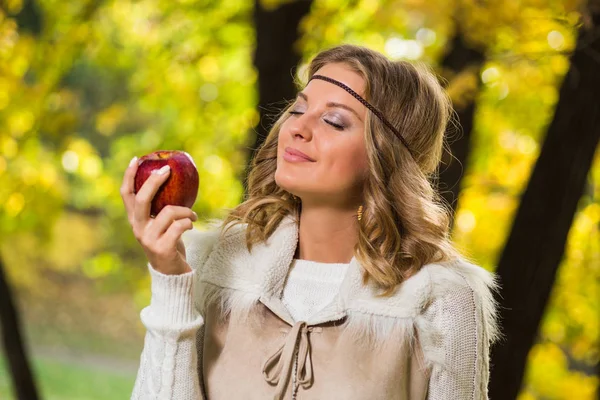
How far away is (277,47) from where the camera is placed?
5500 millimetres

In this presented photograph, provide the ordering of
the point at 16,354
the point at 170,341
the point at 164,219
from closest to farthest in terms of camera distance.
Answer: the point at 164,219 < the point at 170,341 < the point at 16,354

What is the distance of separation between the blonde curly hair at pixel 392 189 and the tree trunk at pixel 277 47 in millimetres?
2608

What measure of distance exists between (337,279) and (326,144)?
1.35 feet

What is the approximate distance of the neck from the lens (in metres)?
2.67

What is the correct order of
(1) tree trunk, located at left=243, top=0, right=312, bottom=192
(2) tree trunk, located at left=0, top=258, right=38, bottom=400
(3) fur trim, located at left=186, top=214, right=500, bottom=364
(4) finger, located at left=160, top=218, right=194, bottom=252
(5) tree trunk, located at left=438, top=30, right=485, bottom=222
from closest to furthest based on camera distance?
(4) finger, located at left=160, top=218, right=194, bottom=252 → (3) fur trim, located at left=186, top=214, right=500, bottom=364 → (5) tree trunk, located at left=438, top=30, right=485, bottom=222 → (1) tree trunk, located at left=243, top=0, right=312, bottom=192 → (2) tree trunk, located at left=0, top=258, right=38, bottom=400

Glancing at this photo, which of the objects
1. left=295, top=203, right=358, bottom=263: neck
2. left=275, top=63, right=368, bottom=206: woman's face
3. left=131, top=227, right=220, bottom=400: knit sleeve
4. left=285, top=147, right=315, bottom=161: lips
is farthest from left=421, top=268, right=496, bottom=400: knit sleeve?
left=131, top=227, right=220, bottom=400: knit sleeve

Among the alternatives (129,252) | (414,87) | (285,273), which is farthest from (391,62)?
(129,252)

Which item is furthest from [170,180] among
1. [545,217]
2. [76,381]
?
[76,381]

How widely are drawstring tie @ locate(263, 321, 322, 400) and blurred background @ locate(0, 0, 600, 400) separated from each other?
0.98 meters

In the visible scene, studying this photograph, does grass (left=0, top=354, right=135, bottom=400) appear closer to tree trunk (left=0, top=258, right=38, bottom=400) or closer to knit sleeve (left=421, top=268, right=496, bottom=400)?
tree trunk (left=0, top=258, right=38, bottom=400)

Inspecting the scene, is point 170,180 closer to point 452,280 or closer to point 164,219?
point 164,219

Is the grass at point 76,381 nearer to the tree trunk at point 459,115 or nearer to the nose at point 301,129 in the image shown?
the tree trunk at point 459,115

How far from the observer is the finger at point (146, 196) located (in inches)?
92.2

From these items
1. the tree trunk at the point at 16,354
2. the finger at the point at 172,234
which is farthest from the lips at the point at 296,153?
the tree trunk at the point at 16,354
